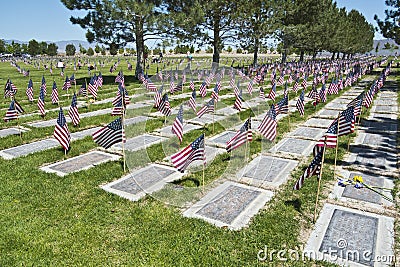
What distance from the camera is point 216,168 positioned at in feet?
24.2

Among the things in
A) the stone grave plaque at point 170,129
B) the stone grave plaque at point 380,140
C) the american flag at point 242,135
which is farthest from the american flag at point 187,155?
the stone grave plaque at point 380,140

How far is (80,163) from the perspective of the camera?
300 inches

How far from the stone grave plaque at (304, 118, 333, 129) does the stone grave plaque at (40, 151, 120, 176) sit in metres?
7.28

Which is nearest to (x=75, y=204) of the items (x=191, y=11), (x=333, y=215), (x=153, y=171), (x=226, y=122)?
(x=153, y=171)

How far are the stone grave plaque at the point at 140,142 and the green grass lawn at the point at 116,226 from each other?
173 cm

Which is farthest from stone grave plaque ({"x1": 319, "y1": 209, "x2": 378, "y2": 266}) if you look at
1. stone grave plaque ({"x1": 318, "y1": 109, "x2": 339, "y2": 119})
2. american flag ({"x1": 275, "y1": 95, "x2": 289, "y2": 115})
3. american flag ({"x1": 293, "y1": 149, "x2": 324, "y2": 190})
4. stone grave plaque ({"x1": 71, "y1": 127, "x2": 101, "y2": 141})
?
stone grave plaque ({"x1": 318, "y1": 109, "x2": 339, "y2": 119})

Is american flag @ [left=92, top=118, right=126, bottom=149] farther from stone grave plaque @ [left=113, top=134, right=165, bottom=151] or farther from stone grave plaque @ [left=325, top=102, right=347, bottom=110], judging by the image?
stone grave plaque @ [left=325, top=102, right=347, bottom=110]

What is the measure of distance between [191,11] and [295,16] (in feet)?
72.6

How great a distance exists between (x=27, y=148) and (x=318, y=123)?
9797 mm

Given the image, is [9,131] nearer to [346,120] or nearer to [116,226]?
[116,226]

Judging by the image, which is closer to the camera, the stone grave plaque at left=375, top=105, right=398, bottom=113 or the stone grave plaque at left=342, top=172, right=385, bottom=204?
the stone grave plaque at left=342, top=172, right=385, bottom=204

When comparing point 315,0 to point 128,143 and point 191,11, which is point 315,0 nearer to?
point 191,11

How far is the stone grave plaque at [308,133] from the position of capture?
10.1 m

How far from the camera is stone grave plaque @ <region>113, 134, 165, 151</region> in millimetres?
8873
